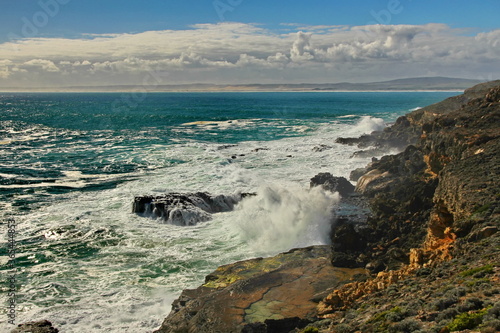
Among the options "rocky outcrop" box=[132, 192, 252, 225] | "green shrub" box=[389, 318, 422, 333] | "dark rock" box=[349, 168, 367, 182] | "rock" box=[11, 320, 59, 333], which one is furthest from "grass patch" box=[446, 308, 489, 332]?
"dark rock" box=[349, 168, 367, 182]

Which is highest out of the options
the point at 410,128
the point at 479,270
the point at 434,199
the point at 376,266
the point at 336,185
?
the point at 410,128

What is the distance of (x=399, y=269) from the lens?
13867 millimetres

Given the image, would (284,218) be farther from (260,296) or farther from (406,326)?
(406,326)

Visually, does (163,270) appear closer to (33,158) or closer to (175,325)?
(175,325)

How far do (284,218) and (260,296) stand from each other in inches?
395

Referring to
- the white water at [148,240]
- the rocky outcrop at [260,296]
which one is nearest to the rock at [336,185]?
the white water at [148,240]

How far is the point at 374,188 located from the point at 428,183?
198 inches

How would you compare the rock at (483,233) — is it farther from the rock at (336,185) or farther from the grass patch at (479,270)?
the rock at (336,185)

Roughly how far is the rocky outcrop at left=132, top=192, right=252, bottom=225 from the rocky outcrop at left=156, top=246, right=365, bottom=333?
28.3 feet

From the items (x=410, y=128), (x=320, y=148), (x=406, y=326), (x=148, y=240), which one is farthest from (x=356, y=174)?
(x=406, y=326)

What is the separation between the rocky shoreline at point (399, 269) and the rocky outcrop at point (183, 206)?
0.18m

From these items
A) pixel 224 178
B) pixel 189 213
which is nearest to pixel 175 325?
pixel 189 213

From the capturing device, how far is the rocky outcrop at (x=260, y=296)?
1184 centimetres

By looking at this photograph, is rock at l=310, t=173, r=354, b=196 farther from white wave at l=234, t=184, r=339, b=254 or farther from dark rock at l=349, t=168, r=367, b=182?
dark rock at l=349, t=168, r=367, b=182
